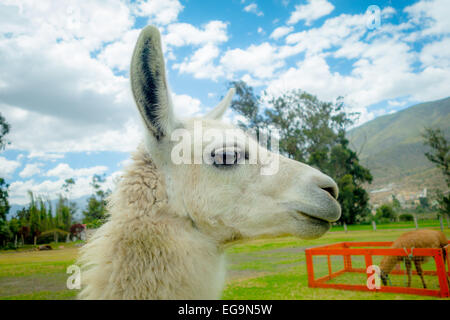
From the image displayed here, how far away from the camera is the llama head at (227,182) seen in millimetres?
1920

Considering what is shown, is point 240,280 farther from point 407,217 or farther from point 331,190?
point 407,217

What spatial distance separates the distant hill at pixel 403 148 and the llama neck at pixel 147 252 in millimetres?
47531

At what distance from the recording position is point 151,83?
1920 millimetres

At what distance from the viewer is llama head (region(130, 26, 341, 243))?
6.30 ft

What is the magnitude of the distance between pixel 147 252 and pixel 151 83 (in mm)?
1137

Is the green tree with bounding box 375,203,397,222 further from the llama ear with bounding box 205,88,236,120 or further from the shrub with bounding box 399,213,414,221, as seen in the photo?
the llama ear with bounding box 205,88,236,120

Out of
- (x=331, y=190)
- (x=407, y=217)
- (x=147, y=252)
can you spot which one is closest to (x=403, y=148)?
(x=407, y=217)

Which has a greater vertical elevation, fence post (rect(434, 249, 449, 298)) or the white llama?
the white llama

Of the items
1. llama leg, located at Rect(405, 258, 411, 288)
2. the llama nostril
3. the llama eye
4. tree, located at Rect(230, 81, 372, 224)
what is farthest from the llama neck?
tree, located at Rect(230, 81, 372, 224)

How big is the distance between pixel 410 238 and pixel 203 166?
26.5ft

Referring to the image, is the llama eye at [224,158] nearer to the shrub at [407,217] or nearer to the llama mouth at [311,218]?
the llama mouth at [311,218]

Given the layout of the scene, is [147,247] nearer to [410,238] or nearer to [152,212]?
[152,212]

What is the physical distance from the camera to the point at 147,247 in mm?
1782
